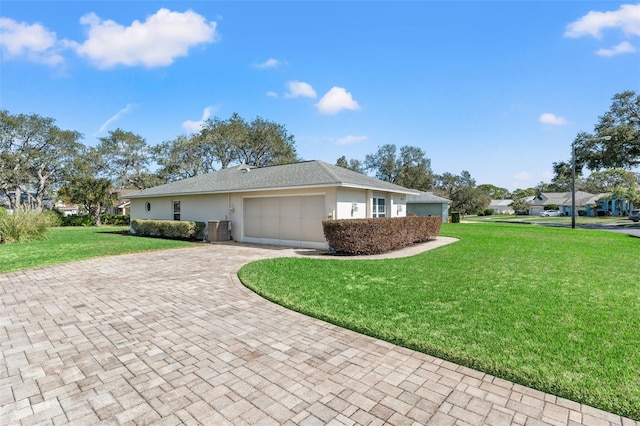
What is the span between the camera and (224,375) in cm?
310

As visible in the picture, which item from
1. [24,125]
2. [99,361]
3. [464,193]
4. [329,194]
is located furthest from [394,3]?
[464,193]

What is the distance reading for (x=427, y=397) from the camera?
271 centimetres

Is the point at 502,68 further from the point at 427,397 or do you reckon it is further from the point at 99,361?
the point at 99,361

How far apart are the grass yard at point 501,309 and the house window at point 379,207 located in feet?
17.3

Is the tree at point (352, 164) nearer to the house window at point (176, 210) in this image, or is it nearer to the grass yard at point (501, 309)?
the house window at point (176, 210)

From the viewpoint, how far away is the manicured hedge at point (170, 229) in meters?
15.4

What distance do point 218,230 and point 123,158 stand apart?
1279 inches

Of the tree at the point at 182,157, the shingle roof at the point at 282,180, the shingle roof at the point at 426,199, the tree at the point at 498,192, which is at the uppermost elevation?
the tree at the point at 182,157

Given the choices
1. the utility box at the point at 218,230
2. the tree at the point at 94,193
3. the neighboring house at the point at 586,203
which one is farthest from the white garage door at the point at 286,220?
the neighboring house at the point at 586,203

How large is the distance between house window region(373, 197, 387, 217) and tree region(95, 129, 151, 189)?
35.8 metres

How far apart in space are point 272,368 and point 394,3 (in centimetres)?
1108

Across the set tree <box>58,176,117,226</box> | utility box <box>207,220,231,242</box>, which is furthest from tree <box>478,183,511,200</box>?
utility box <box>207,220,231,242</box>

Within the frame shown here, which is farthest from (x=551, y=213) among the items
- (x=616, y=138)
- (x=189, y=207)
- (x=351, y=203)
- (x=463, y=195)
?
(x=189, y=207)

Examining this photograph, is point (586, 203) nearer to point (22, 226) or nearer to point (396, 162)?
point (396, 162)
